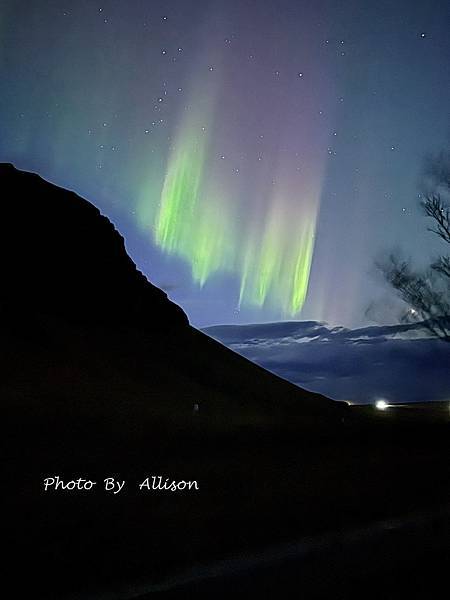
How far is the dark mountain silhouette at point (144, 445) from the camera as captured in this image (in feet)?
24.3

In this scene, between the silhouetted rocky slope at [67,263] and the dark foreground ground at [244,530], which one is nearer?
the dark foreground ground at [244,530]

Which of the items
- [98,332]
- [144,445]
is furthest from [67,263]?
[144,445]

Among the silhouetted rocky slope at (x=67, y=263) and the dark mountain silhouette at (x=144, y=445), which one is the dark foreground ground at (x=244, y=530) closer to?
the dark mountain silhouette at (x=144, y=445)

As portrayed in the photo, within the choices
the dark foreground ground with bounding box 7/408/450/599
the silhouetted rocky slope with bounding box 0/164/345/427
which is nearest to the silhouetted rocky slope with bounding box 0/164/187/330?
the silhouetted rocky slope with bounding box 0/164/345/427

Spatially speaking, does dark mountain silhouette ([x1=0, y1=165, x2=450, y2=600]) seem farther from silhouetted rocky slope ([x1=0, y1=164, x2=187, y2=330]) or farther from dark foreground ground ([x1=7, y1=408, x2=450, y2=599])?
silhouetted rocky slope ([x1=0, y1=164, x2=187, y2=330])

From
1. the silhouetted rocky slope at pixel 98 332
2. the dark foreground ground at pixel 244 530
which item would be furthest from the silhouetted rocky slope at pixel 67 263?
the dark foreground ground at pixel 244 530

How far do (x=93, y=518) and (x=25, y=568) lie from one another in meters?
2.74

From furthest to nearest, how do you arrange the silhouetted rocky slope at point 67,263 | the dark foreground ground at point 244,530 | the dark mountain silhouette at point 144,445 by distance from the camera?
the silhouetted rocky slope at point 67,263
the dark mountain silhouette at point 144,445
the dark foreground ground at point 244,530

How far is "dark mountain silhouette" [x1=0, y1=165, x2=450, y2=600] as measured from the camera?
7395 mm

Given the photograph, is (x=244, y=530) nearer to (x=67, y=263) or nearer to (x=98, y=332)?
(x=98, y=332)

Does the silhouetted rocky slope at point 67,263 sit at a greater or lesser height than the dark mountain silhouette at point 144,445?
greater

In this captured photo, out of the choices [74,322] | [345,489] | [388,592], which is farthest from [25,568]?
[74,322]

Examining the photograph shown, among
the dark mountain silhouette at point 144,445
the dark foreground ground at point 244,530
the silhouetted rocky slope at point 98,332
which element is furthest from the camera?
the silhouetted rocky slope at point 98,332

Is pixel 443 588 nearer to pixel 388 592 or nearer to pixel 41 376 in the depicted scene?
pixel 388 592
